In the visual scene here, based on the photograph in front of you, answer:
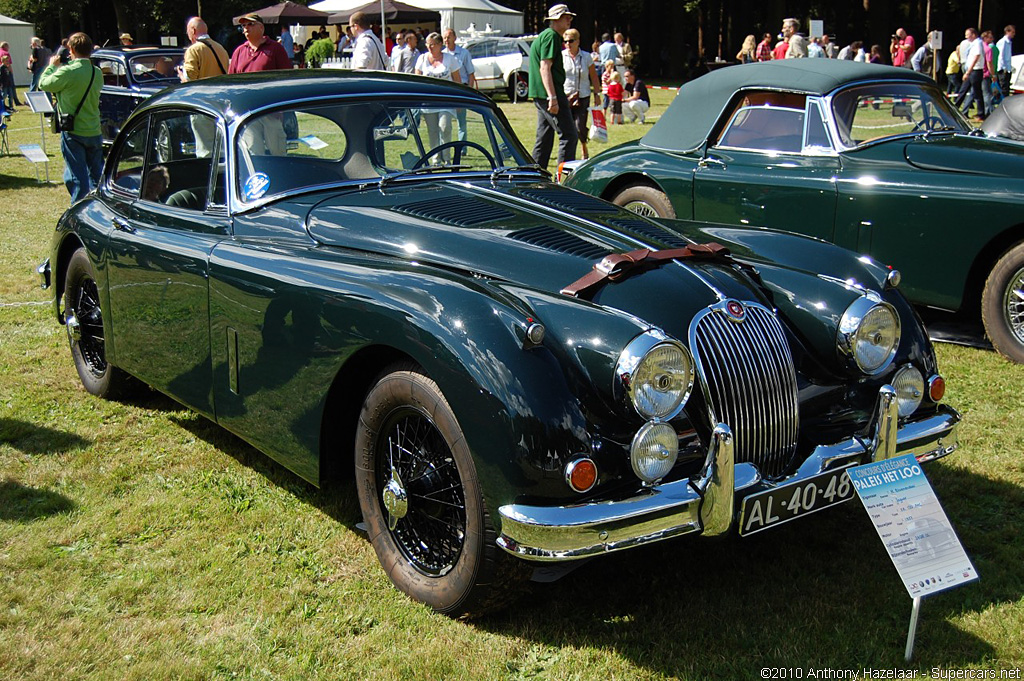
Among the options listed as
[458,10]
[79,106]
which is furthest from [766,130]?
[458,10]

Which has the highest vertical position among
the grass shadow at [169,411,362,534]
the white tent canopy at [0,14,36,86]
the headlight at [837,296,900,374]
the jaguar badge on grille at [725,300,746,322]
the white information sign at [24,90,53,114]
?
the white tent canopy at [0,14,36,86]

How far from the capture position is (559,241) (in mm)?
3799

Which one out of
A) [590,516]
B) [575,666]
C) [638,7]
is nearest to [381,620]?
[575,666]

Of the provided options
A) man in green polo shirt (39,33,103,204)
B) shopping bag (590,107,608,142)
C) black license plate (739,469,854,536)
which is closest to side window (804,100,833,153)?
black license plate (739,469,854,536)

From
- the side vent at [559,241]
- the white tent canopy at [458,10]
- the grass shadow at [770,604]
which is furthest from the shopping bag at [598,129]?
the white tent canopy at [458,10]

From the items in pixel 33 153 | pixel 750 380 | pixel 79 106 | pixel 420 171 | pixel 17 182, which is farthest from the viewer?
pixel 17 182

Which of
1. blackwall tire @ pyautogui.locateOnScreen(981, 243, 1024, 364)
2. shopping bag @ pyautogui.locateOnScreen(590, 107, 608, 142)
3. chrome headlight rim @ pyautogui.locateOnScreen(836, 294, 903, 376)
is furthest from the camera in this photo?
shopping bag @ pyautogui.locateOnScreen(590, 107, 608, 142)

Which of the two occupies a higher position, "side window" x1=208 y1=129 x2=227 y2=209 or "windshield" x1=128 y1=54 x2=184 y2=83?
"windshield" x1=128 y1=54 x2=184 y2=83

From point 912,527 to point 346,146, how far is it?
2.86m

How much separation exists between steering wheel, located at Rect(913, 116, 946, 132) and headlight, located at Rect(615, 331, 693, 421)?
15.3 feet

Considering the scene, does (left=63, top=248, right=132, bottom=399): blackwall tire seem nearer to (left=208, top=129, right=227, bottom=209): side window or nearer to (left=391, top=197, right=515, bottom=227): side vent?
(left=208, top=129, right=227, bottom=209): side window

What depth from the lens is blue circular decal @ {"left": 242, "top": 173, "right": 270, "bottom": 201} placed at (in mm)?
4328

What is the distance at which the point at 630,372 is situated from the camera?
2998mm

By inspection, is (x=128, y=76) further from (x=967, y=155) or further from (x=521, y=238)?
(x=521, y=238)
